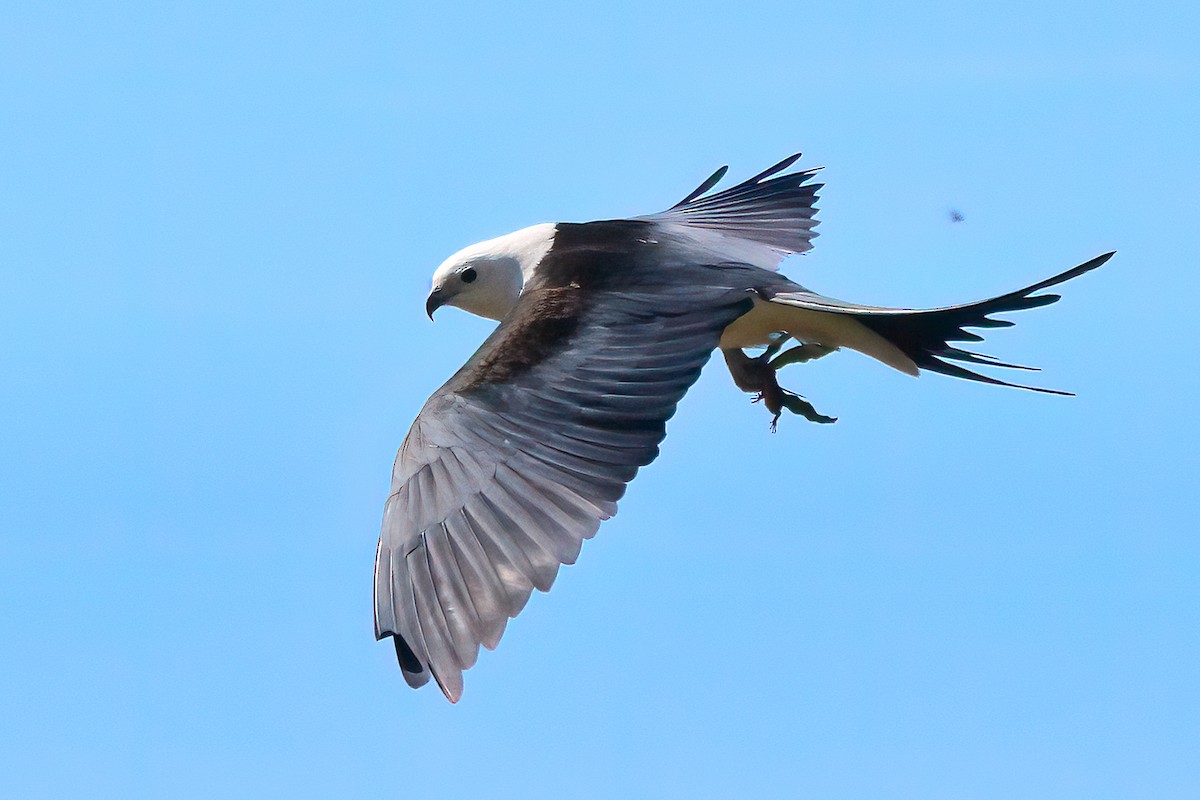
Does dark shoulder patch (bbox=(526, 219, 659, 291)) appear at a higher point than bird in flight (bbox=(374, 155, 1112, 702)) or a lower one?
higher

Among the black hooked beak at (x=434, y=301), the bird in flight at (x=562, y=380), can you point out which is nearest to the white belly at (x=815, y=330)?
the bird in flight at (x=562, y=380)

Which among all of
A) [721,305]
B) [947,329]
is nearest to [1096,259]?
[947,329]

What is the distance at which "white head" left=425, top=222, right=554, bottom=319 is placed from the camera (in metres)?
6.57

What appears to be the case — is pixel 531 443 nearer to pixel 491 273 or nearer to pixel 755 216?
pixel 491 273

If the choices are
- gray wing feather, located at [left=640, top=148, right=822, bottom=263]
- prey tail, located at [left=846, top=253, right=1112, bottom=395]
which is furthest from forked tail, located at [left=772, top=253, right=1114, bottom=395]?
gray wing feather, located at [left=640, top=148, right=822, bottom=263]

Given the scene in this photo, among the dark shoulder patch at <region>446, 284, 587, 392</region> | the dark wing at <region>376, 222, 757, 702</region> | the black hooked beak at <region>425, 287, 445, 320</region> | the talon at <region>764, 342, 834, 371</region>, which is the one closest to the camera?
the dark wing at <region>376, 222, 757, 702</region>

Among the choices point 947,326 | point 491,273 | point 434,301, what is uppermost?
point 434,301

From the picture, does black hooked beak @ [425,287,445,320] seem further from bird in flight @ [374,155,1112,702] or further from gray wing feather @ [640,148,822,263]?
gray wing feather @ [640,148,822,263]

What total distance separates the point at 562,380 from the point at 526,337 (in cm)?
29

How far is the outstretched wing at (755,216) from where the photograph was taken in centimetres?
705

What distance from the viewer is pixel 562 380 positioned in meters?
5.44

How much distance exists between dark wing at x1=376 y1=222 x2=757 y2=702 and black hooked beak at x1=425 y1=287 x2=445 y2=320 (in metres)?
0.93

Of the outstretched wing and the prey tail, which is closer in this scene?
the prey tail

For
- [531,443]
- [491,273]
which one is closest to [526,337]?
[531,443]
